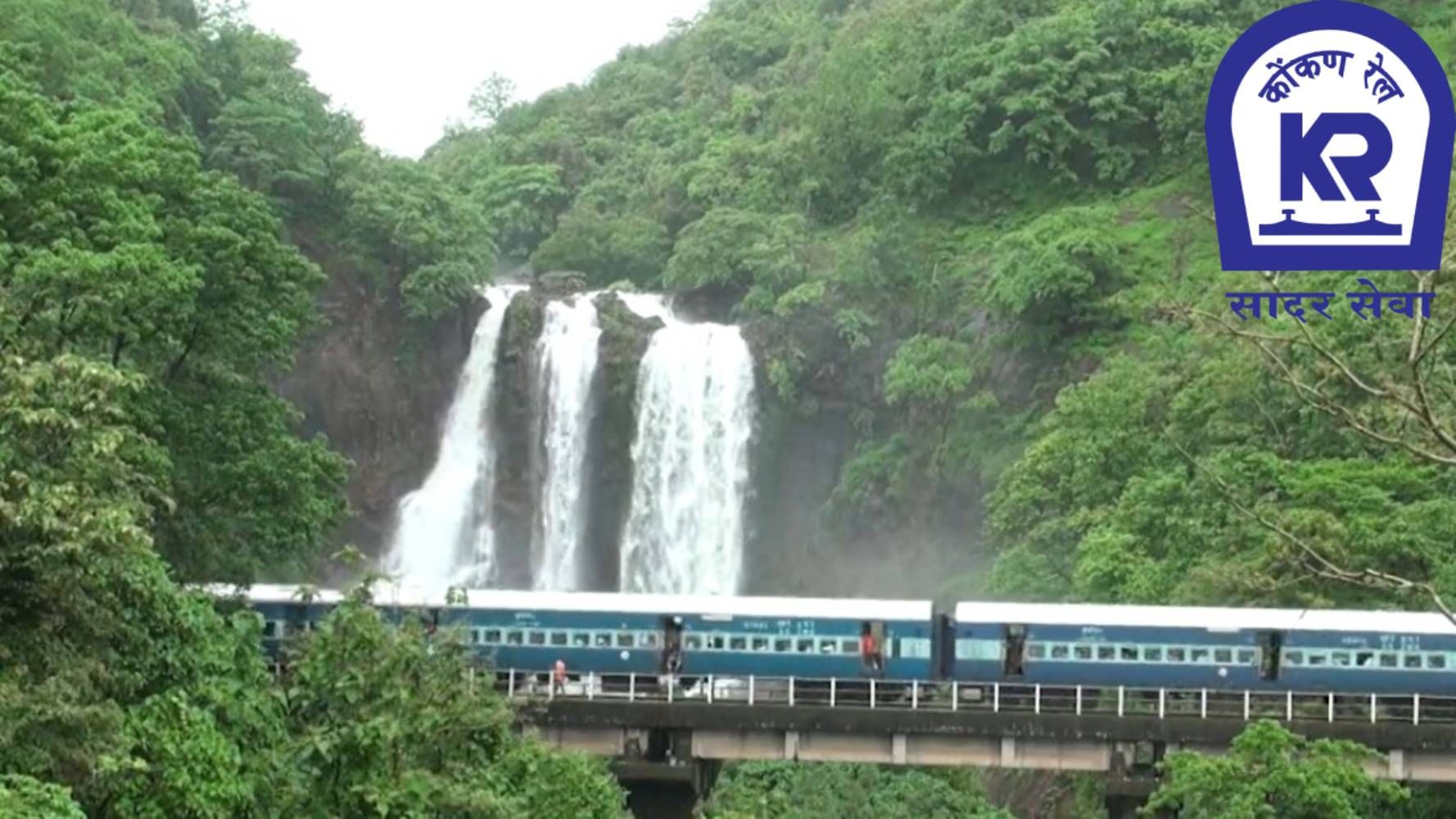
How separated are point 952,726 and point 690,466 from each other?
20.4 m

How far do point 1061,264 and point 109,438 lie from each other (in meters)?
27.6

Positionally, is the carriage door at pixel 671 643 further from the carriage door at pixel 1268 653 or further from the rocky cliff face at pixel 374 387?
the rocky cliff face at pixel 374 387

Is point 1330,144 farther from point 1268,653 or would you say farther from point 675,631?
point 675,631

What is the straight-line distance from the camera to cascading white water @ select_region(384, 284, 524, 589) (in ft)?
146

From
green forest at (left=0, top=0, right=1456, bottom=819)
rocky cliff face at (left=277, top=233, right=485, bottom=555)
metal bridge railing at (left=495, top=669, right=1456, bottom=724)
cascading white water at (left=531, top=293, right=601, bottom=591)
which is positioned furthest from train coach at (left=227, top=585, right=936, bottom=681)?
rocky cliff face at (left=277, top=233, right=485, bottom=555)

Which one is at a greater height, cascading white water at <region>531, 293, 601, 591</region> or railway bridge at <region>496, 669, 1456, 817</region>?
cascading white water at <region>531, 293, 601, 591</region>

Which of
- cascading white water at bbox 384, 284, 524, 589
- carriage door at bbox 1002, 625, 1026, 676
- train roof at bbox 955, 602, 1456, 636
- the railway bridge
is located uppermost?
cascading white water at bbox 384, 284, 524, 589

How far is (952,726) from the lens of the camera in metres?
24.3

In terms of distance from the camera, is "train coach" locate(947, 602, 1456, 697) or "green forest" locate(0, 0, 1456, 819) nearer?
→ "green forest" locate(0, 0, 1456, 819)

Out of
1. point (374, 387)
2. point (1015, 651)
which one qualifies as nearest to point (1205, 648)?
point (1015, 651)

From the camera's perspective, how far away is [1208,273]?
138ft

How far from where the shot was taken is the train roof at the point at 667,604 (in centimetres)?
2659

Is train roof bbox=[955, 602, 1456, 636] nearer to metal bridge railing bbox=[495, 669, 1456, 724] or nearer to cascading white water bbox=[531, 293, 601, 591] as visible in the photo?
metal bridge railing bbox=[495, 669, 1456, 724]

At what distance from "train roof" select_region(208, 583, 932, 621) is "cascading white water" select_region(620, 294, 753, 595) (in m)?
15.5
